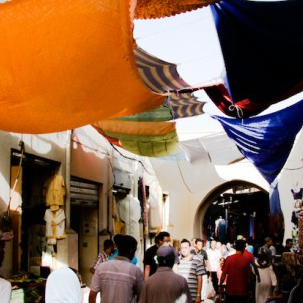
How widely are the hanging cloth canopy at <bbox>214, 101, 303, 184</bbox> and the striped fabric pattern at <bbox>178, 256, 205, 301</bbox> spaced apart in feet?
7.83

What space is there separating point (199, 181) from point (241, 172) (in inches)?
70.1

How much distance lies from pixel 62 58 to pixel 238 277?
5.06 m

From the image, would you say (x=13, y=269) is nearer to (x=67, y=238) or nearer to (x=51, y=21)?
(x=67, y=238)

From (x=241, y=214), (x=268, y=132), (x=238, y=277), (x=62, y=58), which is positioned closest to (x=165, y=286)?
(x=62, y=58)

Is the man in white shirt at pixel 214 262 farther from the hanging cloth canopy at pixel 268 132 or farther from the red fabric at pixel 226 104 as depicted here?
the red fabric at pixel 226 104

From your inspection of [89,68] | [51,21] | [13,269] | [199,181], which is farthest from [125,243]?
[199,181]

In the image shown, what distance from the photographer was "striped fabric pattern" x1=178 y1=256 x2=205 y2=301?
6.71 metres

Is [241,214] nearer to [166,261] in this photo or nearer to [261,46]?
[261,46]

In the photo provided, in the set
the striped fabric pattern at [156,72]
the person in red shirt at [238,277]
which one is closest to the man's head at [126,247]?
the striped fabric pattern at [156,72]

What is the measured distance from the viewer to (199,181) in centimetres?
2027

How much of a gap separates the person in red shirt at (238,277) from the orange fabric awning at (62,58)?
4.16 m

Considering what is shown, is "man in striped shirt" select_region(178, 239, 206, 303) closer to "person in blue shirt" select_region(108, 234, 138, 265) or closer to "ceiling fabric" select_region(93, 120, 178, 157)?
"person in blue shirt" select_region(108, 234, 138, 265)

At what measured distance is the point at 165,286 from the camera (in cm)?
459

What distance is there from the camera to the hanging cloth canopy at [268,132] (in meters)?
7.76
